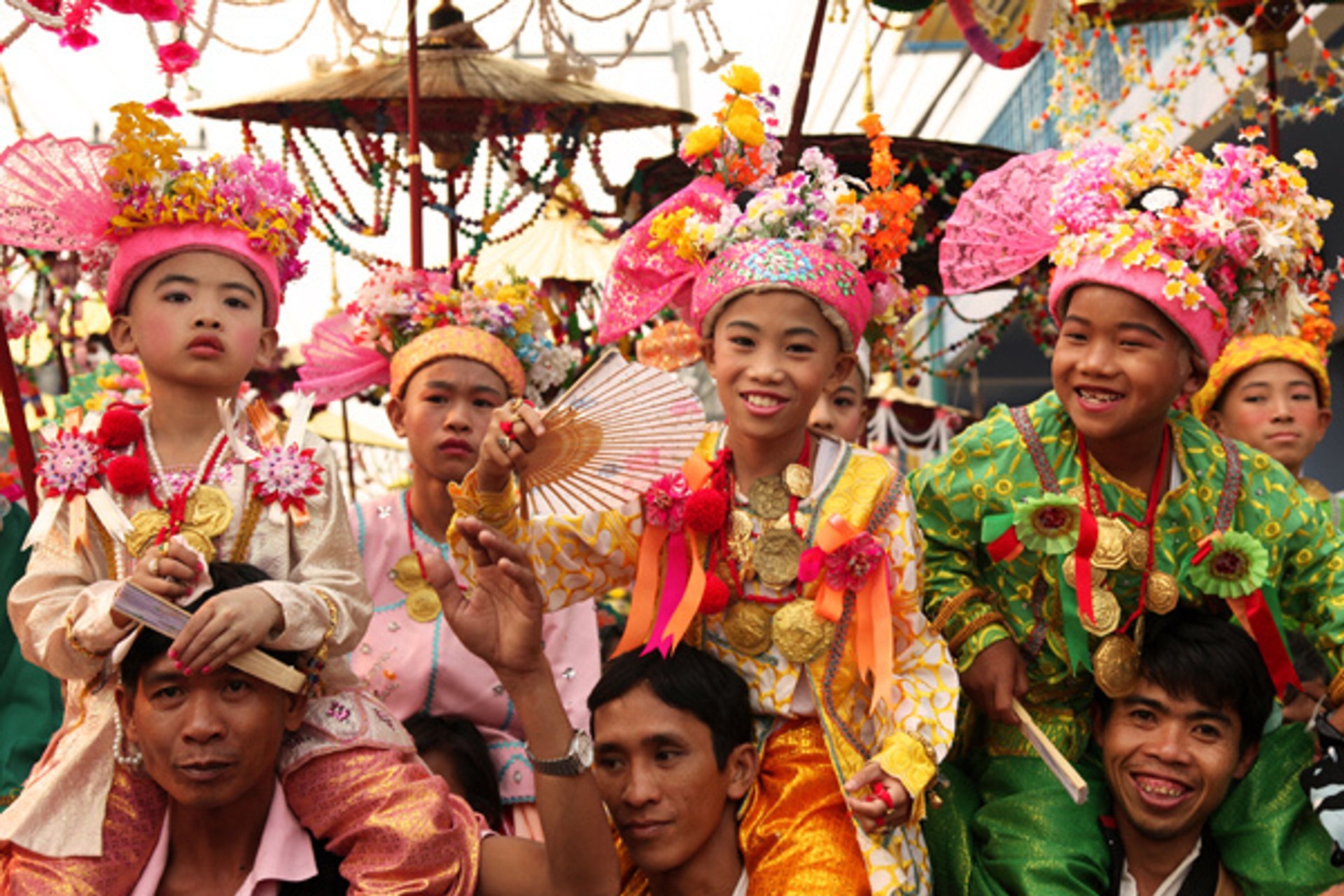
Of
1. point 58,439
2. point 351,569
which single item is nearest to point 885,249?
point 351,569

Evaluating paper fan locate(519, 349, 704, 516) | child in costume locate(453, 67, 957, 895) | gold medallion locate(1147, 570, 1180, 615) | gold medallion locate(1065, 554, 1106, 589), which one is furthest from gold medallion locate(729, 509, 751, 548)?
gold medallion locate(1147, 570, 1180, 615)

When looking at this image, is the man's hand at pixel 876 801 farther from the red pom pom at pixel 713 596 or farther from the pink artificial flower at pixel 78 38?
the pink artificial flower at pixel 78 38

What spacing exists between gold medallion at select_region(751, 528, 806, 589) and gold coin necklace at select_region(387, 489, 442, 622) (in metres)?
1.19

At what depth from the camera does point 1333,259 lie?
28.2ft

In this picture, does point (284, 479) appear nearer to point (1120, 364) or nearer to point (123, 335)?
point (123, 335)

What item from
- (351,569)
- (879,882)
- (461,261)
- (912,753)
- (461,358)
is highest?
(461,261)

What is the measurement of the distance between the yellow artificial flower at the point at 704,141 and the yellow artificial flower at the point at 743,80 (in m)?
0.10

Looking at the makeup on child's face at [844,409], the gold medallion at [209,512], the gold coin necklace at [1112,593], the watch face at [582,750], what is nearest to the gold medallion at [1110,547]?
the gold coin necklace at [1112,593]

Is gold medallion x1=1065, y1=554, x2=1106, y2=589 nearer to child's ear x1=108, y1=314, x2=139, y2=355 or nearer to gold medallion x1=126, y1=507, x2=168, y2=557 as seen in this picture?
gold medallion x1=126, y1=507, x2=168, y2=557

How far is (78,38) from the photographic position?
9.95 feet

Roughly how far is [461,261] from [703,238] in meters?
1.67

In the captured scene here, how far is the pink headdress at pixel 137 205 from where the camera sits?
3.37 metres

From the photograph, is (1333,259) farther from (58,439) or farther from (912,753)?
(58,439)

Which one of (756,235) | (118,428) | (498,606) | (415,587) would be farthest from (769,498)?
(118,428)
